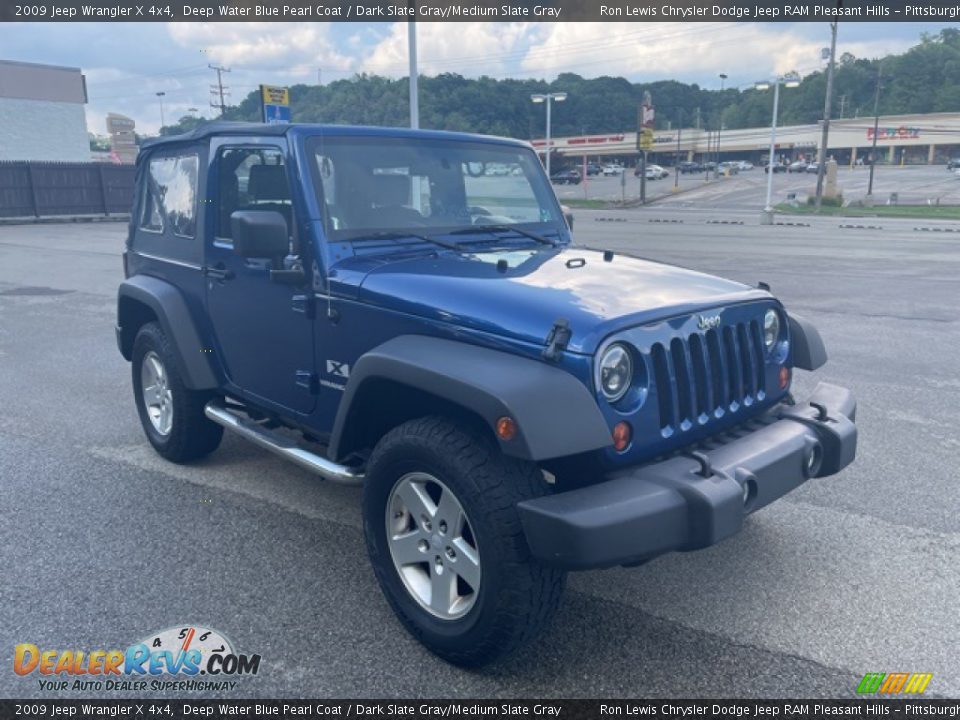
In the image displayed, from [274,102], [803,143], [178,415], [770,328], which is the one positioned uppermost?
[803,143]

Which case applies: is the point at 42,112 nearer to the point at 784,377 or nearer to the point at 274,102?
the point at 274,102

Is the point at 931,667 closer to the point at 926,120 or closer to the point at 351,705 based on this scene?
the point at 351,705

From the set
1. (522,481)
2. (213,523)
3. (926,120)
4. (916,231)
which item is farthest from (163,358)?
(926,120)

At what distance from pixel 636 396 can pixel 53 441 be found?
15.0ft

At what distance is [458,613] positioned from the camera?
9.86ft

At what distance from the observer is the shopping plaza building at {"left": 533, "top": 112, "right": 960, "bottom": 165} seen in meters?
98.1

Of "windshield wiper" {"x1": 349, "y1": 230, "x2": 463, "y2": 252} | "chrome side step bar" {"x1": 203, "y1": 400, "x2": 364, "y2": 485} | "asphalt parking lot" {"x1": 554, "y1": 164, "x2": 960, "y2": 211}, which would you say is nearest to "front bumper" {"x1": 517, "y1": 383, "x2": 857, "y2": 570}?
"chrome side step bar" {"x1": 203, "y1": 400, "x2": 364, "y2": 485}

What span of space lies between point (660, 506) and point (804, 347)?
5.37ft

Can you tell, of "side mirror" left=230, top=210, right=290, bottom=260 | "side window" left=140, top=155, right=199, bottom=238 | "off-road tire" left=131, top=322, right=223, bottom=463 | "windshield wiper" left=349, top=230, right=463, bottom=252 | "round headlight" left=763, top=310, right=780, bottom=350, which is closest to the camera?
"side mirror" left=230, top=210, right=290, bottom=260

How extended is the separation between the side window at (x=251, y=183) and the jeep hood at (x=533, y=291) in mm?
554

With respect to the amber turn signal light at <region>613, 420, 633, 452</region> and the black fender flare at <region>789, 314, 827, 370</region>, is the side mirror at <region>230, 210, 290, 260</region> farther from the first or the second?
the black fender flare at <region>789, 314, 827, 370</region>

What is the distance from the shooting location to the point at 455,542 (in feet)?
9.75

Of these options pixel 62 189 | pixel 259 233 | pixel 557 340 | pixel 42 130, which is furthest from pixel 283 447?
pixel 42 130

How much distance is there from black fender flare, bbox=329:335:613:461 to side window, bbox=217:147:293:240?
Answer: 1.23m
